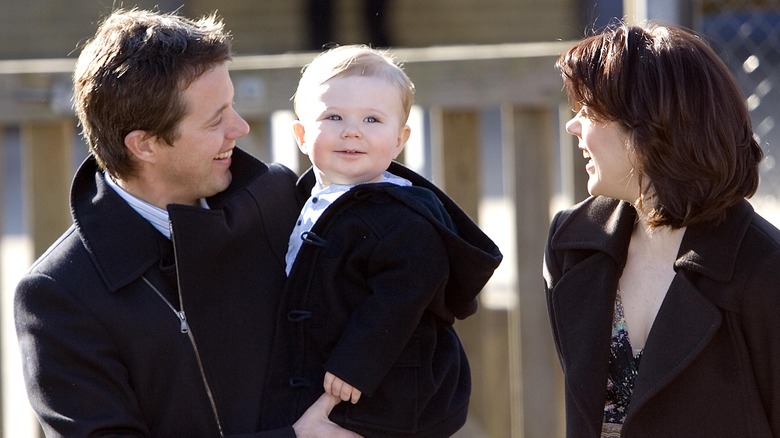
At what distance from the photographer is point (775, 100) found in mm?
4906

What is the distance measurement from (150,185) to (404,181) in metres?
0.57

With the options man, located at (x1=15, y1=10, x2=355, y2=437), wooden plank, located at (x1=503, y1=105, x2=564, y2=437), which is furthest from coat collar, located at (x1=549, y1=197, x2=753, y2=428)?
wooden plank, located at (x1=503, y1=105, x2=564, y2=437)

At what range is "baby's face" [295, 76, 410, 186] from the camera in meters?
2.29

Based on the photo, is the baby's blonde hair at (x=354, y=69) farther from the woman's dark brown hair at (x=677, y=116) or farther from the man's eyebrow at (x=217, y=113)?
the woman's dark brown hair at (x=677, y=116)

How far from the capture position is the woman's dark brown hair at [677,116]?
2006 millimetres

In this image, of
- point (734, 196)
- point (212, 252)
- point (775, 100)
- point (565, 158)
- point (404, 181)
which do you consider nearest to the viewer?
point (734, 196)

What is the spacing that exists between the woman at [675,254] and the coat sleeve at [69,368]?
93 cm

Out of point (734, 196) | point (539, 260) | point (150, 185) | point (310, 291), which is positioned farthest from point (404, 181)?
point (539, 260)

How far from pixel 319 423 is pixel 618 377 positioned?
63 centimetres

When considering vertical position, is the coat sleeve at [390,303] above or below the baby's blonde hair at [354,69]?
Result: below

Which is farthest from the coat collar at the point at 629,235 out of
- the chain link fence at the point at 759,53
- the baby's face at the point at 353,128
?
the chain link fence at the point at 759,53

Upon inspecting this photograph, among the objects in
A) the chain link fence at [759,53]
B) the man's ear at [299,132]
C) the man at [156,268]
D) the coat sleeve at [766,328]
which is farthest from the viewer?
the chain link fence at [759,53]

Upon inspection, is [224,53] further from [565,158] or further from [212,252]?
[565,158]

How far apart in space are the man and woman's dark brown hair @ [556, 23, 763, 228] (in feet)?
2.62
